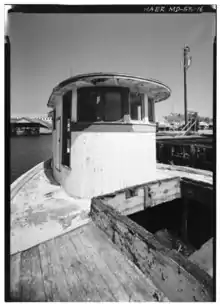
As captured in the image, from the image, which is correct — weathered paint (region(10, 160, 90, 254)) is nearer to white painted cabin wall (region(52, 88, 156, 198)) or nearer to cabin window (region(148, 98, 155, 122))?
white painted cabin wall (region(52, 88, 156, 198))

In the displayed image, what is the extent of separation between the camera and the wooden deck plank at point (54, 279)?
4.41 ft

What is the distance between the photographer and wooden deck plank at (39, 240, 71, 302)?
52.9 inches

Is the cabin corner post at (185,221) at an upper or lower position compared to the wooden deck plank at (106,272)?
lower

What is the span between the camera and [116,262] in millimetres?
1466

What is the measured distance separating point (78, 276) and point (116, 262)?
302 millimetres

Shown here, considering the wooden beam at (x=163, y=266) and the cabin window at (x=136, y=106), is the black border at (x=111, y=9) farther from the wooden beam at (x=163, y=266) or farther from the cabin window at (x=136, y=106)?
the wooden beam at (x=163, y=266)

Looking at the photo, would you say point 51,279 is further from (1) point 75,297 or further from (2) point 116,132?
(2) point 116,132

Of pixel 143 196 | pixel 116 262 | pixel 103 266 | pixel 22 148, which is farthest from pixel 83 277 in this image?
pixel 22 148

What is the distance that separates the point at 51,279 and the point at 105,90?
2661mm

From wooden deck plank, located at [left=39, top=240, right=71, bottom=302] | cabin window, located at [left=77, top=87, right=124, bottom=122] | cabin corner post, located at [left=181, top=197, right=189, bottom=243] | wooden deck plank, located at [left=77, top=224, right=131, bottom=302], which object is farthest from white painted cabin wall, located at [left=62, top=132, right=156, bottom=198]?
wooden deck plank, located at [left=39, top=240, right=71, bottom=302]

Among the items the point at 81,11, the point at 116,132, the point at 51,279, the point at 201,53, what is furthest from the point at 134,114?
the point at 51,279

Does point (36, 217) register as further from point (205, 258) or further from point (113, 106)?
point (113, 106)

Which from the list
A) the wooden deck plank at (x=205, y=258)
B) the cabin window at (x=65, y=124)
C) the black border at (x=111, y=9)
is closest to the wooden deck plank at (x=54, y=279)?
the wooden deck plank at (x=205, y=258)

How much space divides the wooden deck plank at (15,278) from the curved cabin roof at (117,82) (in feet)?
7.53
